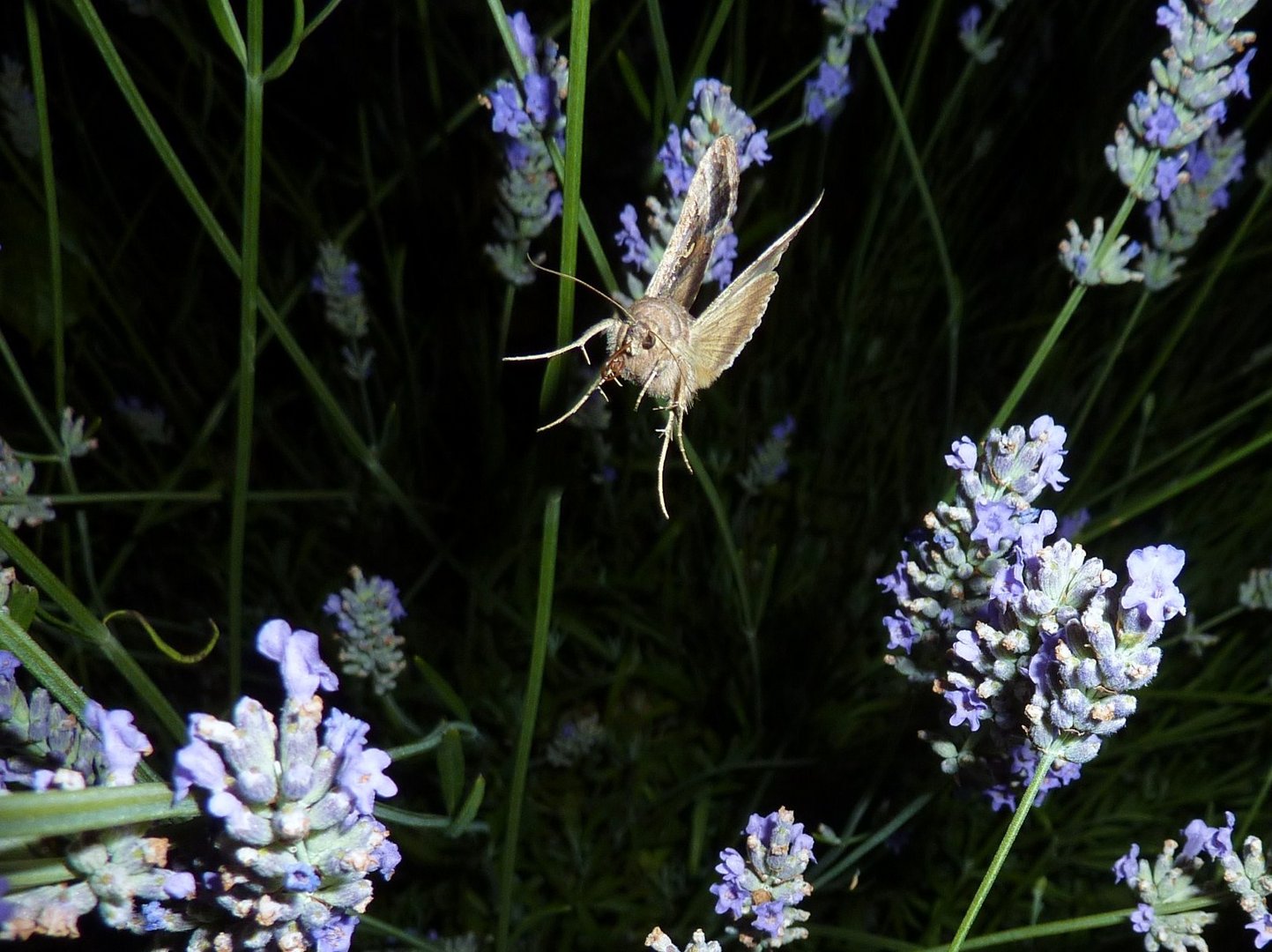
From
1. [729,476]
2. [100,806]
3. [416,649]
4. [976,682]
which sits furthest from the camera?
[729,476]

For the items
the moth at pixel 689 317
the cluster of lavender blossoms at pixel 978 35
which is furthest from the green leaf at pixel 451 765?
the cluster of lavender blossoms at pixel 978 35

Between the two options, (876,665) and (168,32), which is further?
(168,32)

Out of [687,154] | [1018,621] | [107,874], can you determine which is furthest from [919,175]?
[107,874]

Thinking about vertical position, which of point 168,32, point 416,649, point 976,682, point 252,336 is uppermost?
point 168,32

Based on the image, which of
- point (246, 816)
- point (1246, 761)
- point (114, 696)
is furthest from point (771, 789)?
point (246, 816)

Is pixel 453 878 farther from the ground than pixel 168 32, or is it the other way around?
pixel 168 32

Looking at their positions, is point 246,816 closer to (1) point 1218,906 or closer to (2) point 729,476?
(1) point 1218,906

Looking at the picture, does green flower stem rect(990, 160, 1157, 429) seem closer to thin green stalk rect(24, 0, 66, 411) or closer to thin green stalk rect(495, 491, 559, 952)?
thin green stalk rect(495, 491, 559, 952)

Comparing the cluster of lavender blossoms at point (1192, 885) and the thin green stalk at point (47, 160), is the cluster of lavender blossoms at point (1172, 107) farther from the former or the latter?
the thin green stalk at point (47, 160)
